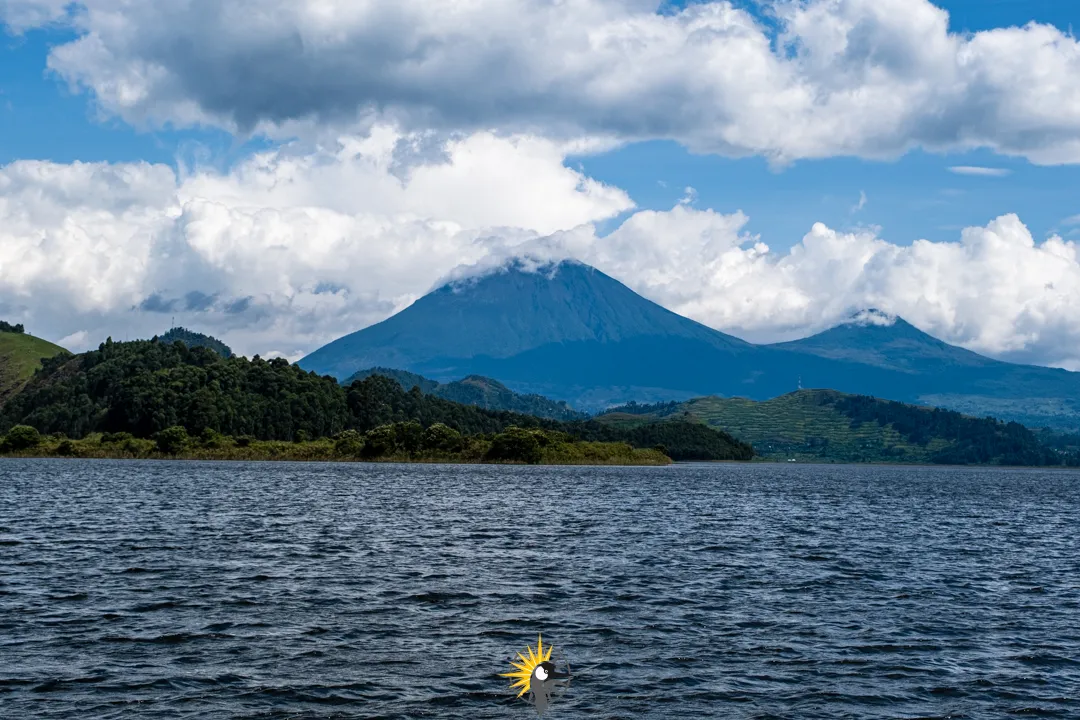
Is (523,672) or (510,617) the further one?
(510,617)

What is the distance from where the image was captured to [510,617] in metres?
45.7

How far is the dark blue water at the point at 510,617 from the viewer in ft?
108

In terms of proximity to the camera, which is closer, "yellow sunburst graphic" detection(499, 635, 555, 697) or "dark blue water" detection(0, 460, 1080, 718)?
"yellow sunburst graphic" detection(499, 635, 555, 697)

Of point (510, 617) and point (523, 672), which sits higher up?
point (510, 617)

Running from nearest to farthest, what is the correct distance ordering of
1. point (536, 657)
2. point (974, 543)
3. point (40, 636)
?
1. point (536, 657)
2. point (40, 636)
3. point (974, 543)

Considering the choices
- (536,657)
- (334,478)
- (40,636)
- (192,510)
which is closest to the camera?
(536,657)

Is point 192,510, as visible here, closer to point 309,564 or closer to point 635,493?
point 309,564

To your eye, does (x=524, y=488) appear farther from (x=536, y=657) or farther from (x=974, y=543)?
(x=536, y=657)

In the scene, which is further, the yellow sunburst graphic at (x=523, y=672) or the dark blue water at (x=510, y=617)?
the dark blue water at (x=510, y=617)

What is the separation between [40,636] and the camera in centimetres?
3975

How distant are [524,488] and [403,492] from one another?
2378 centimetres

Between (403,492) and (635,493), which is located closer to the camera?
(403,492)

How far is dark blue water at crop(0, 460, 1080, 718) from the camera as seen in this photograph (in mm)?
32969

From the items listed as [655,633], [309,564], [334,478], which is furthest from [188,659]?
[334,478]
